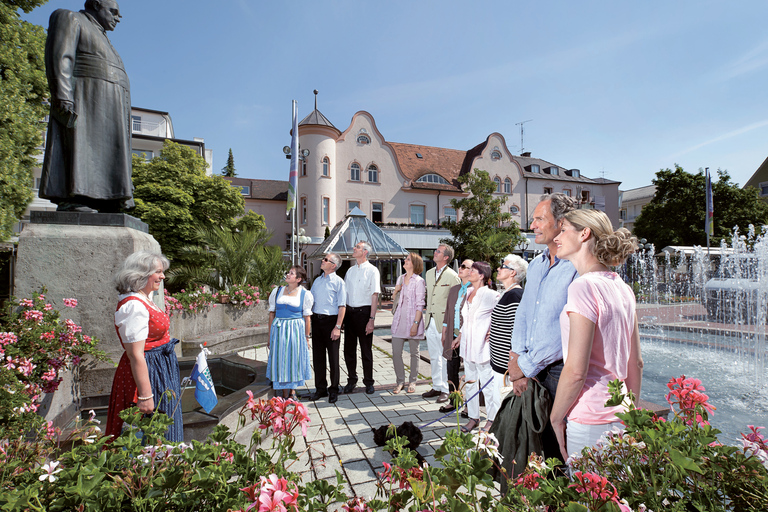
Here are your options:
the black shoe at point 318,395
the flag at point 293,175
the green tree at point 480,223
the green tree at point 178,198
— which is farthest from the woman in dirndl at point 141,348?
the green tree at point 480,223

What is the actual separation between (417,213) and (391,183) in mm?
3355

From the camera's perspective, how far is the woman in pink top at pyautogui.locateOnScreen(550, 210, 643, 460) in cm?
183

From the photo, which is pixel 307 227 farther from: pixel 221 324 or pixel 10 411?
pixel 10 411

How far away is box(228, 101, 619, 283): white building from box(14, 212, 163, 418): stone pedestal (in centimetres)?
2318

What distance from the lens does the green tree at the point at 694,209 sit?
106 ft

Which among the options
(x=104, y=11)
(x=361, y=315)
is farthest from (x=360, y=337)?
(x=104, y=11)

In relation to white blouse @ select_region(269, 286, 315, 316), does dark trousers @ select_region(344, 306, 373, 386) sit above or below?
below

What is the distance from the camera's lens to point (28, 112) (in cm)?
1112

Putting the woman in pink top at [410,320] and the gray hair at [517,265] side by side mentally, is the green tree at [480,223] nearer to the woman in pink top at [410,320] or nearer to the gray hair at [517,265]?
the woman in pink top at [410,320]

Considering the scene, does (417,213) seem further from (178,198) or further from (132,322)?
(132,322)

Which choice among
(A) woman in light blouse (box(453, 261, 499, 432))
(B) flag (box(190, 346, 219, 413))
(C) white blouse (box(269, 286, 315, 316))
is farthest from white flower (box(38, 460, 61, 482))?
(C) white blouse (box(269, 286, 315, 316))

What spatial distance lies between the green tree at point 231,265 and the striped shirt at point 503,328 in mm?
7888

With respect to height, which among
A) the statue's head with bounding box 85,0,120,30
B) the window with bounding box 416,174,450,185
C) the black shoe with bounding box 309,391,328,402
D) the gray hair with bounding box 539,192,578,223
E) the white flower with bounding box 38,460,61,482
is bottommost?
the black shoe with bounding box 309,391,328,402

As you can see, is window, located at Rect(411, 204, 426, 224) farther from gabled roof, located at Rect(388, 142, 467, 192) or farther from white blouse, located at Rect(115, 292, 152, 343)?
white blouse, located at Rect(115, 292, 152, 343)
